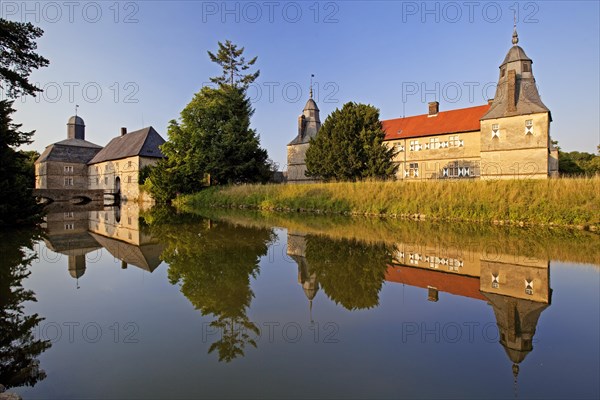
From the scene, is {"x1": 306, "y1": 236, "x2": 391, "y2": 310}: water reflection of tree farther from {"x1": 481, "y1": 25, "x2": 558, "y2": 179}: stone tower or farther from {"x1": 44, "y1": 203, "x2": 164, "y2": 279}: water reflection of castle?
{"x1": 481, "y1": 25, "x2": 558, "y2": 179}: stone tower

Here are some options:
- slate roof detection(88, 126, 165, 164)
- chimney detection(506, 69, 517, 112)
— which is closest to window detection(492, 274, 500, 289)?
chimney detection(506, 69, 517, 112)

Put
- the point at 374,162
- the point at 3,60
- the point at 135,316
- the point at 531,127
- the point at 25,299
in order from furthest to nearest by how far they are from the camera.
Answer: the point at 531,127, the point at 374,162, the point at 3,60, the point at 25,299, the point at 135,316

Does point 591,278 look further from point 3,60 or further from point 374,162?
point 374,162

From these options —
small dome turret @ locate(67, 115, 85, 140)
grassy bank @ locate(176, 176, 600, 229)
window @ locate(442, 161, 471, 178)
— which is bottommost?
grassy bank @ locate(176, 176, 600, 229)

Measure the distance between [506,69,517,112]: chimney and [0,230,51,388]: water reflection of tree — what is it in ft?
107

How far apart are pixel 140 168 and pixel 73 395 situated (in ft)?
141

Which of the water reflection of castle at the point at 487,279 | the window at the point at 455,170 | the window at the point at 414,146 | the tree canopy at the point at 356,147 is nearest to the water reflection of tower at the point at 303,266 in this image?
the water reflection of castle at the point at 487,279

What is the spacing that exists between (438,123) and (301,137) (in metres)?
16.7

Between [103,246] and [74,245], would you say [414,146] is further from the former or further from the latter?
[74,245]

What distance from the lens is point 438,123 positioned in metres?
37.4

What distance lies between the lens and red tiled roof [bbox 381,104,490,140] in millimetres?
34844

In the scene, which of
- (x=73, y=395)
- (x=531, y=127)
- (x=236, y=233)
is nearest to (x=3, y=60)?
(x=236, y=233)

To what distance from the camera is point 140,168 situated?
139ft

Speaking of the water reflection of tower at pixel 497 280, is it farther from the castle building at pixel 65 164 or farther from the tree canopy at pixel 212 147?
the castle building at pixel 65 164
